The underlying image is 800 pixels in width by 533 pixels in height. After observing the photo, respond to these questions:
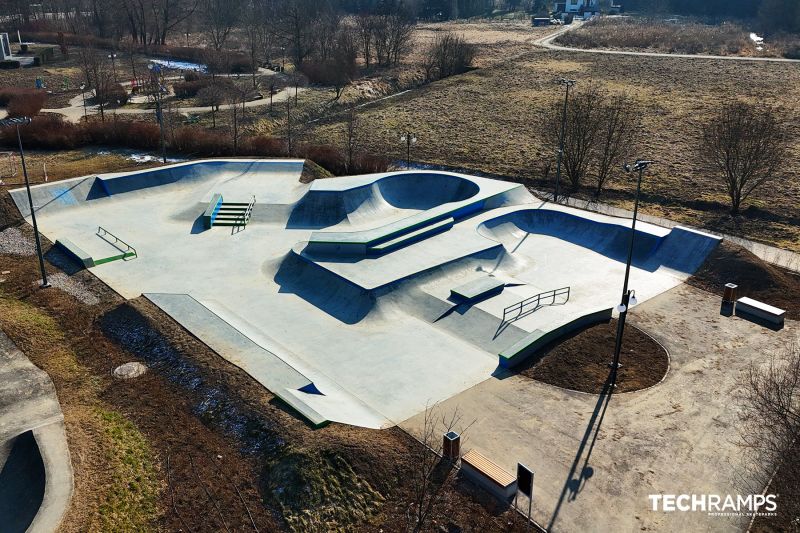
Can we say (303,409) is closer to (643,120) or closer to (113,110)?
(643,120)

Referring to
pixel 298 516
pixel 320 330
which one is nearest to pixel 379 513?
pixel 298 516

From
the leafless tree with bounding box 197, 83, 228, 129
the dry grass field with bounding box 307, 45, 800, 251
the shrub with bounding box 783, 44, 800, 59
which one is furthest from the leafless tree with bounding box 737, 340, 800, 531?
the shrub with bounding box 783, 44, 800, 59

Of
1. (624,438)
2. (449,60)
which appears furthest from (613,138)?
(449,60)

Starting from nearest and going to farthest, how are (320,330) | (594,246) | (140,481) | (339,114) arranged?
(140,481), (320,330), (594,246), (339,114)

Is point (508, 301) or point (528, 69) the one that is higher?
point (528, 69)

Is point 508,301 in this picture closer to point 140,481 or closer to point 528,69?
point 140,481

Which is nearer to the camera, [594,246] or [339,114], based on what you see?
[594,246]
